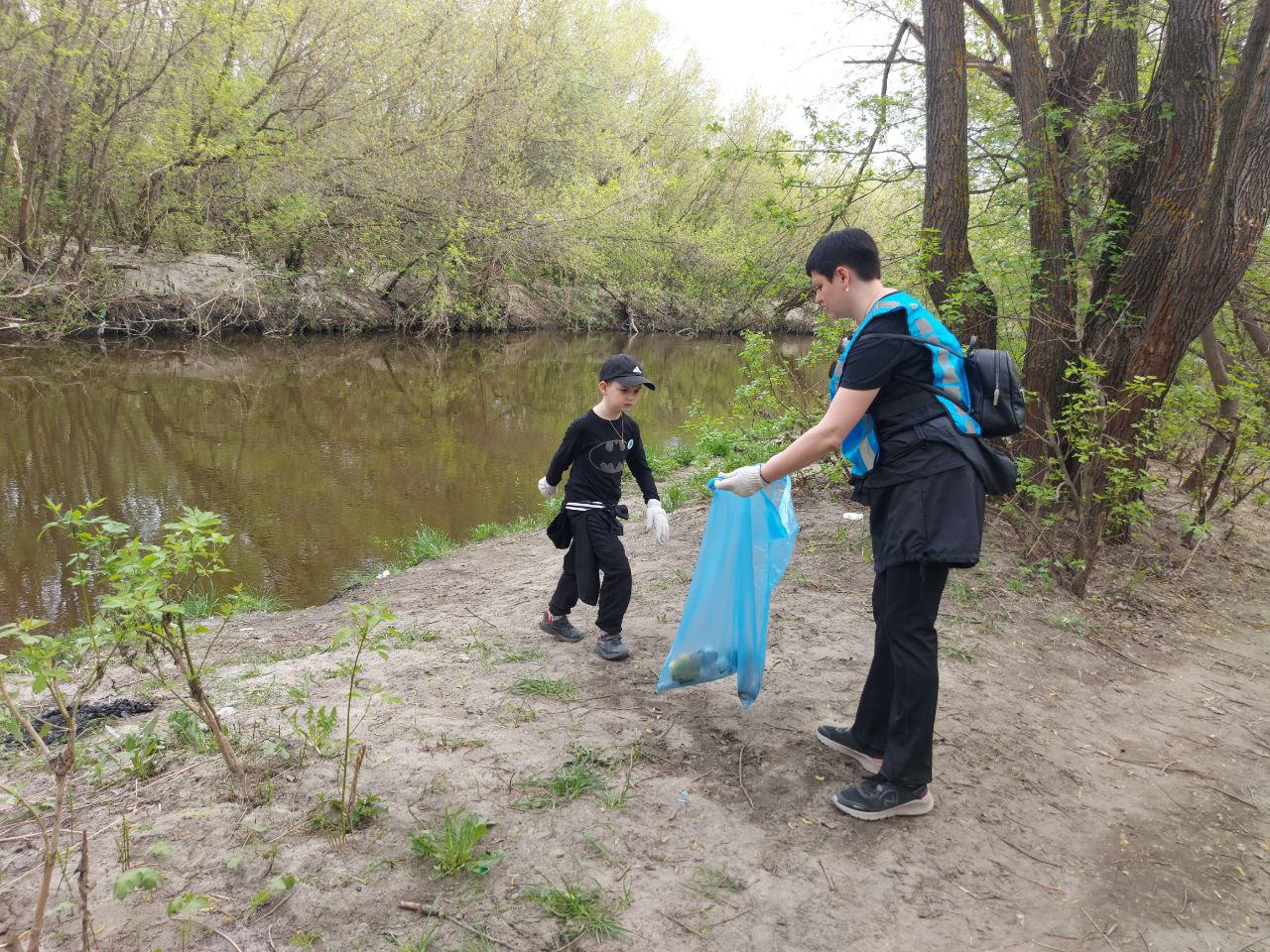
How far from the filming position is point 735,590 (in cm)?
318

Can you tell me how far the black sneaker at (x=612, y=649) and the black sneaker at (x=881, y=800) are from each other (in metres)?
1.51

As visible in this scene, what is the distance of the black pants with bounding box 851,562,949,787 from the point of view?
2.51 m

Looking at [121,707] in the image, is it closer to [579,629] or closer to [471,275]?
[579,629]

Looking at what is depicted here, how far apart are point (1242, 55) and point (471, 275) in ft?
68.8

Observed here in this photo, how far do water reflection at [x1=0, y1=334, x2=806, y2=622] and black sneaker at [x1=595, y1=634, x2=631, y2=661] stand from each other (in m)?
3.36

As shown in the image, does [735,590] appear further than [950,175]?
No

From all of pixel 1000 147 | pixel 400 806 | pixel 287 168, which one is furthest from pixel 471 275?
pixel 400 806

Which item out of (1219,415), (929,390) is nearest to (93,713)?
(929,390)

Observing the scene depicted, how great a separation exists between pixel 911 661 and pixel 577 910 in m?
1.29

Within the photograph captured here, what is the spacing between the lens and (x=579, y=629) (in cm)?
444

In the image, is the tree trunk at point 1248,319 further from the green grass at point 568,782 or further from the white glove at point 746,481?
→ the green grass at point 568,782

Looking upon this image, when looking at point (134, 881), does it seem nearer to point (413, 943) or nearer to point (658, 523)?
point (413, 943)

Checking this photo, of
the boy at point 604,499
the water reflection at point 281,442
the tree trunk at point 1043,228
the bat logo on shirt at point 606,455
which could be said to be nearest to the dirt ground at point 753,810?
the boy at point 604,499

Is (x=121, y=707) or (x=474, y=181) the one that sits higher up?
(x=474, y=181)
